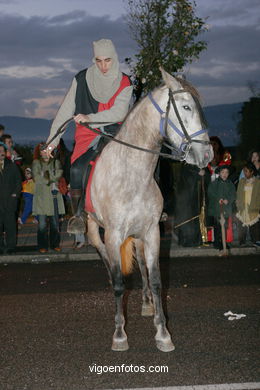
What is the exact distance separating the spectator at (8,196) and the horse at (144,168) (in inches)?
230

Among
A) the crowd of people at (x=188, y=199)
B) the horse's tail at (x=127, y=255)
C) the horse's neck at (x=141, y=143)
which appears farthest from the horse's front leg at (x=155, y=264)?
the crowd of people at (x=188, y=199)

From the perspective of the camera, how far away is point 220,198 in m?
11.3

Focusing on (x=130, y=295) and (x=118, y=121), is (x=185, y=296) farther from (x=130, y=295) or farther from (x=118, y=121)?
(x=118, y=121)

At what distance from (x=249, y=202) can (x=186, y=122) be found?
274 inches

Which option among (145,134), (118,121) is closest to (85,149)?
(118,121)

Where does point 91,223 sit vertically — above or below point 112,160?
below

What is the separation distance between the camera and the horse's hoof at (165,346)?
5560mm

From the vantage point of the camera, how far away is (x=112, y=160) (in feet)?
19.1

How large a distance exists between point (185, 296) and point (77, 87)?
329 centimetres

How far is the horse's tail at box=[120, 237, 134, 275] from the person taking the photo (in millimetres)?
6613

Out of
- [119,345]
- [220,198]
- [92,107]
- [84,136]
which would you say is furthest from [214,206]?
[119,345]

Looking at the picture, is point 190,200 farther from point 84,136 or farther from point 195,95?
point 195,95

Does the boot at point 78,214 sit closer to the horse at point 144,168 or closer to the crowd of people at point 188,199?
the horse at point 144,168

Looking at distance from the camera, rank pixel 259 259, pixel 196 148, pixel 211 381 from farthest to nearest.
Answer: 1. pixel 259 259
2. pixel 196 148
3. pixel 211 381
